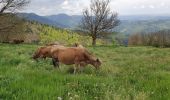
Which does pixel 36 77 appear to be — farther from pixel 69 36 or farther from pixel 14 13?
pixel 69 36

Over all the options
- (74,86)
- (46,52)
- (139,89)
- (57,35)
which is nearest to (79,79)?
(74,86)

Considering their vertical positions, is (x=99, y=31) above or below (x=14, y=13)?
below

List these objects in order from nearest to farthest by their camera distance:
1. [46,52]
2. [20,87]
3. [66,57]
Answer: [20,87] → [66,57] → [46,52]

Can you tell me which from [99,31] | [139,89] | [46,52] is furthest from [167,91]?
[99,31]

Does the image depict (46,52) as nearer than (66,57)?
No

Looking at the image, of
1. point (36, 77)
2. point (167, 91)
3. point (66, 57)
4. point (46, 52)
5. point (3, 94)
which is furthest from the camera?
point (46, 52)

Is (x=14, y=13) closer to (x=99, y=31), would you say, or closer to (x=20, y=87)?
(x=99, y=31)

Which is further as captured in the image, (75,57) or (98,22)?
(98,22)

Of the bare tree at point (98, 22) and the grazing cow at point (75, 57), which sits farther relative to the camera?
the bare tree at point (98, 22)

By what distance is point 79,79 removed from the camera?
888 cm

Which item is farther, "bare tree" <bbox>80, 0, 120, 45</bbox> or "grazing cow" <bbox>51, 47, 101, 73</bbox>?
"bare tree" <bbox>80, 0, 120, 45</bbox>

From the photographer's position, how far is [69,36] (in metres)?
188

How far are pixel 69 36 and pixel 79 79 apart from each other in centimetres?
17928

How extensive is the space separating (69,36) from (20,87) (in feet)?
593
